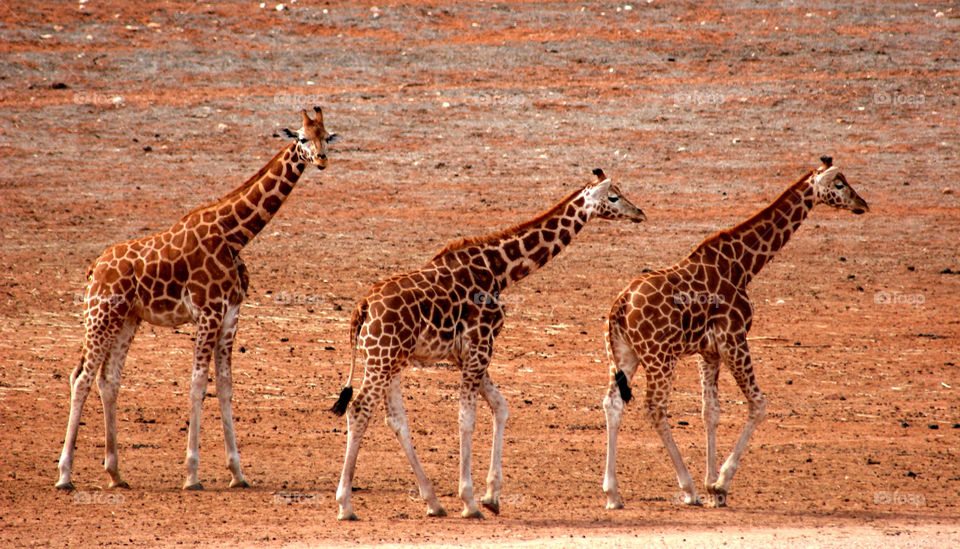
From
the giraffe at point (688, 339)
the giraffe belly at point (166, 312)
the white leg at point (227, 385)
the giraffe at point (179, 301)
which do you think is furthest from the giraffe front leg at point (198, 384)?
the giraffe at point (688, 339)

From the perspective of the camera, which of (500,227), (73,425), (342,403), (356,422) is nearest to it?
(342,403)

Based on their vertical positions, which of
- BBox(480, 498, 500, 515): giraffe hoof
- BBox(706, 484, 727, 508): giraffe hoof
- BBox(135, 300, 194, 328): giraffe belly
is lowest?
BBox(480, 498, 500, 515): giraffe hoof

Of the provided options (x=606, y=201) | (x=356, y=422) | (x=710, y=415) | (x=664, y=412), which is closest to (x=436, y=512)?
(x=356, y=422)

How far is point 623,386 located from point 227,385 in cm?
393

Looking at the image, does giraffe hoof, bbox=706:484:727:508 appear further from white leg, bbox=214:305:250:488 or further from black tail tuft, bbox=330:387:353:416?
white leg, bbox=214:305:250:488

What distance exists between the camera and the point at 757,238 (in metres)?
13.0

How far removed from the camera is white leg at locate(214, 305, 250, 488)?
1241 cm

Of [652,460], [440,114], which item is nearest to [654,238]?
[440,114]

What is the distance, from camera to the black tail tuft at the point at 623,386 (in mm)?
11742

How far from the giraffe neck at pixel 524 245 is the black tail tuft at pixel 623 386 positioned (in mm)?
1332

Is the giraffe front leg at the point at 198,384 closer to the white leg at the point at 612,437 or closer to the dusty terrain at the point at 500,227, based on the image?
the dusty terrain at the point at 500,227

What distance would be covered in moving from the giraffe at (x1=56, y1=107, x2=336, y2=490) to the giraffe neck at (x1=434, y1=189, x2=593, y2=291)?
5.96 ft

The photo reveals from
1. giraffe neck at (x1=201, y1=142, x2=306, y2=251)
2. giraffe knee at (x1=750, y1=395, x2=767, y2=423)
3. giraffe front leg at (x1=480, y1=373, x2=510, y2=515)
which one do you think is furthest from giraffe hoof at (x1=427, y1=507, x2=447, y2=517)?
giraffe neck at (x1=201, y1=142, x2=306, y2=251)

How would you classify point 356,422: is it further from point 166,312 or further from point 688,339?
Result: point 688,339
